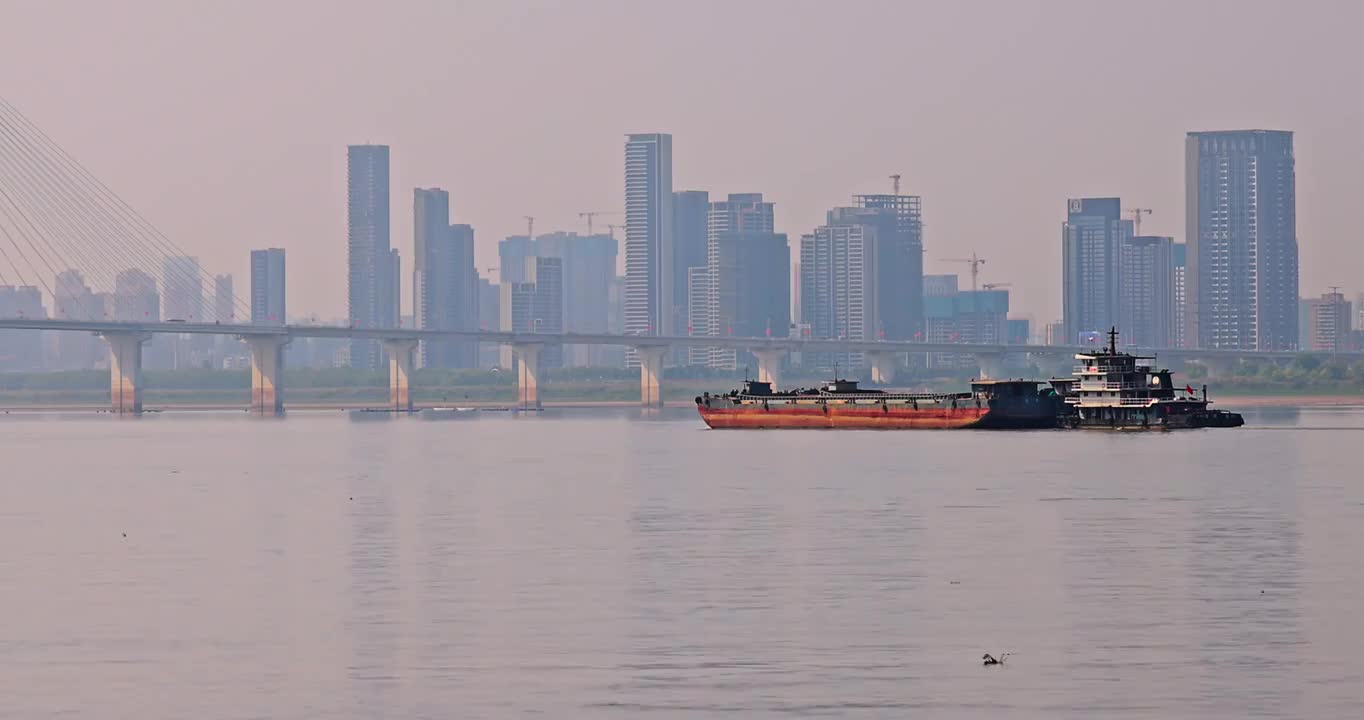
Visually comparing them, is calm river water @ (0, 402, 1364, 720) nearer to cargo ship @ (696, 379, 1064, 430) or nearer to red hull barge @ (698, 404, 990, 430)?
cargo ship @ (696, 379, 1064, 430)

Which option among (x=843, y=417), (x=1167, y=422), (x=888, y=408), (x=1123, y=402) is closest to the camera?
(x=1167, y=422)

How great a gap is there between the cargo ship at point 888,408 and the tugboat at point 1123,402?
3.12 m

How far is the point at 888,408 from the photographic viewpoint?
185500 millimetres

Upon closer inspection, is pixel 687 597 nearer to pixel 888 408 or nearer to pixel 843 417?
pixel 888 408

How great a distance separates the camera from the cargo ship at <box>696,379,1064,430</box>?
175625 millimetres

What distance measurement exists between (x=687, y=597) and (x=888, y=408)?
145 metres

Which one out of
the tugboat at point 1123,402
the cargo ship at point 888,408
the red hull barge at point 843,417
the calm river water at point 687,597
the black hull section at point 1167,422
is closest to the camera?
the calm river water at point 687,597

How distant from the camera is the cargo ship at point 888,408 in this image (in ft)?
576

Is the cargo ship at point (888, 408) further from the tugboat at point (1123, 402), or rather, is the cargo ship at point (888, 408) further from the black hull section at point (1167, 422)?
the black hull section at point (1167, 422)

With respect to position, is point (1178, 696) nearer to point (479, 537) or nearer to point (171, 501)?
point (479, 537)

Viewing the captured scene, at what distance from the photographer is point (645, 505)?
7262 centimetres

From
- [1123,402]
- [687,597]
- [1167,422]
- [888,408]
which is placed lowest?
[687,597]

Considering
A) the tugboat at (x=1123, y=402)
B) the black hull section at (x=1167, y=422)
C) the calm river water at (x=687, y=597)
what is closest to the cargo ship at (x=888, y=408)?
the tugboat at (x=1123, y=402)

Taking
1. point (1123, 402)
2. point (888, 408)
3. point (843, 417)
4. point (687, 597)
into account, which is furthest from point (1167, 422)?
point (687, 597)
